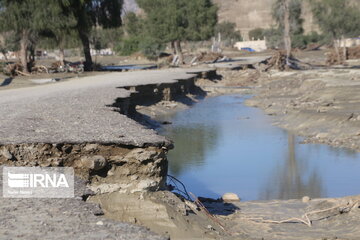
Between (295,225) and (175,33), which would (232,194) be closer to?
(295,225)

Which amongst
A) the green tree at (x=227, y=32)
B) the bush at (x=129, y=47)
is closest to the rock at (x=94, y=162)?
the bush at (x=129, y=47)

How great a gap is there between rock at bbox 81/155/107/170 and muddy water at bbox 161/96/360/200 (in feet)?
12.1

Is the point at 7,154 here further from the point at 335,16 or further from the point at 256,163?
the point at 335,16

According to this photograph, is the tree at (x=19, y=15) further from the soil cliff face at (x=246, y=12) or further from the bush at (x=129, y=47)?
the soil cliff face at (x=246, y=12)

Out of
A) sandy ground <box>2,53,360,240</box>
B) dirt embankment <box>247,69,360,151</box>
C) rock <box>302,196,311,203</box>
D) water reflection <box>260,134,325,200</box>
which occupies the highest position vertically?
sandy ground <box>2,53,360,240</box>

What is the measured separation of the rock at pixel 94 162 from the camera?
764cm

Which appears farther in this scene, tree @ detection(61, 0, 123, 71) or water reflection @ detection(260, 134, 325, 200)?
tree @ detection(61, 0, 123, 71)

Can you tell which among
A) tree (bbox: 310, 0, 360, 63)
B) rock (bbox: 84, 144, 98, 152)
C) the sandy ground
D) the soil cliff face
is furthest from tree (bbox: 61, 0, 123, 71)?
the soil cliff face

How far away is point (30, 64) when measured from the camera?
37.4 m

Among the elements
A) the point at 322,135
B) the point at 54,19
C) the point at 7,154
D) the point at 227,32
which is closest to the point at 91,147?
the point at 7,154

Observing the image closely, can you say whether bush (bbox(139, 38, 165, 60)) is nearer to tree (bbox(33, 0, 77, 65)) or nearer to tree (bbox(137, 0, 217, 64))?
tree (bbox(137, 0, 217, 64))

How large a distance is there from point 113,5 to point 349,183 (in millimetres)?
33617

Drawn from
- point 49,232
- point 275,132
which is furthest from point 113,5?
point 49,232

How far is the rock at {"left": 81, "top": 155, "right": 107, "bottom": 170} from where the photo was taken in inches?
301
